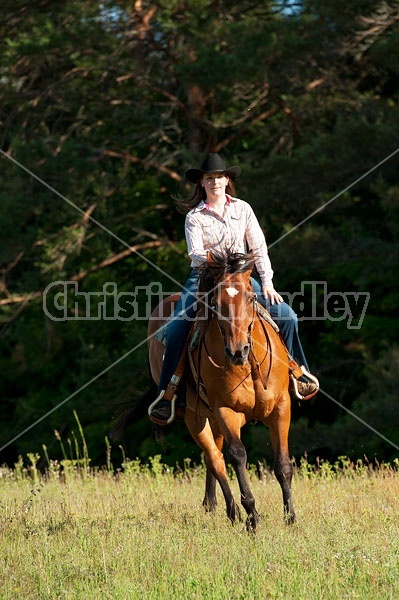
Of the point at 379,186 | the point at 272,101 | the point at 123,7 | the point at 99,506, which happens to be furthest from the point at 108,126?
the point at 99,506

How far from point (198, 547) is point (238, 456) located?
1064mm

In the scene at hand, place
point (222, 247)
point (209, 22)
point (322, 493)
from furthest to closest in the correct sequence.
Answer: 1. point (209, 22)
2. point (322, 493)
3. point (222, 247)

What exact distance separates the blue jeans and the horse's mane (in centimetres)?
61

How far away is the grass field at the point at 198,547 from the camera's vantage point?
5469 millimetres

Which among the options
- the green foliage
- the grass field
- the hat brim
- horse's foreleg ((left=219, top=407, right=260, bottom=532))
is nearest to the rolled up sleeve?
the hat brim

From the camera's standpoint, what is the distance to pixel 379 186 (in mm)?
16984

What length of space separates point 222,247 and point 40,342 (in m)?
16.1

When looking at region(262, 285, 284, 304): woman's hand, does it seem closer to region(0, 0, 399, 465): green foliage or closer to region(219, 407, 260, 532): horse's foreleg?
region(219, 407, 260, 532): horse's foreleg

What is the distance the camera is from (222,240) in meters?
7.88

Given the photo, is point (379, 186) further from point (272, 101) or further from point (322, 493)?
point (322, 493)

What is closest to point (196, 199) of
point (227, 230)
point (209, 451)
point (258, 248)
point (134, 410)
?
point (227, 230)

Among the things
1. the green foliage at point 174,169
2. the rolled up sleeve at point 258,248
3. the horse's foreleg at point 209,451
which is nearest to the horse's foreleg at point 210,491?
the horse's foreleg at point 209,451

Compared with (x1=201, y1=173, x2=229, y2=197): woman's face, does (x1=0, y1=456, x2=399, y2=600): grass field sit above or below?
below

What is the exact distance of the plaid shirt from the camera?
781 centimetres
